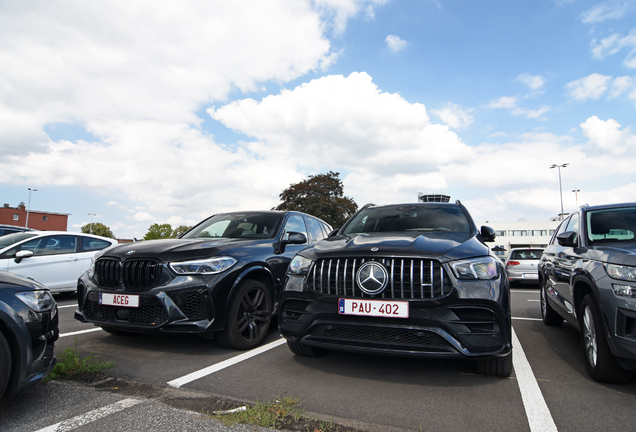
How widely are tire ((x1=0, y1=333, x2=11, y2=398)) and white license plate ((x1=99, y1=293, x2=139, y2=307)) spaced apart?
1.37 meters

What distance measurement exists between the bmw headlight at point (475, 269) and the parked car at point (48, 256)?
7927mm

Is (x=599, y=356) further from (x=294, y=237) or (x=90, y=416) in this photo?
(x=90, y=416)

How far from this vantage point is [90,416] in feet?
8.40

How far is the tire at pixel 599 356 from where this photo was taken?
3183 mm

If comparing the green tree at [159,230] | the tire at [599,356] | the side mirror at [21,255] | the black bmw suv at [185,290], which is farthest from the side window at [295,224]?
the green tree at [159,230]

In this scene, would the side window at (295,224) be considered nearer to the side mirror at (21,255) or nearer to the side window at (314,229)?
the side window at (314,229)

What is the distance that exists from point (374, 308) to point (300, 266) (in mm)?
823

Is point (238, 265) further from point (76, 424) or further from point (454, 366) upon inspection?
point (454, 366)

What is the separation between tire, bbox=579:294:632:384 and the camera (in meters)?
3.18

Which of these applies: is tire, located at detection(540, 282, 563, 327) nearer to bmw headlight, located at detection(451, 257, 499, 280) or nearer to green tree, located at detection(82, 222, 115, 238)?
bmw headlight, located at detection(451, 257, 499, 280)

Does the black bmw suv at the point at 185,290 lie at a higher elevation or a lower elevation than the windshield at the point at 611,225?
lower

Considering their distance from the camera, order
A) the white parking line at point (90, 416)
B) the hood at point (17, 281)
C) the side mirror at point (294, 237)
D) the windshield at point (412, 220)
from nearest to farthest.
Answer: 1. the white parking line at point (90, 416)
2. the hood at point (17, 281)
3. the windshield at point (412, 220)
4. the side mirror at point (294, 237)

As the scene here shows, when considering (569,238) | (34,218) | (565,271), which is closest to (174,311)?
(569,238)

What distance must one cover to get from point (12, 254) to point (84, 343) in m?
4.63
